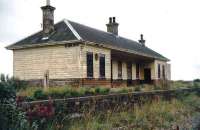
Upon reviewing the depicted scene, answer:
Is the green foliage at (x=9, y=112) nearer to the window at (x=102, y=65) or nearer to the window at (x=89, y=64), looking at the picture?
the window at (x=89, y=64)

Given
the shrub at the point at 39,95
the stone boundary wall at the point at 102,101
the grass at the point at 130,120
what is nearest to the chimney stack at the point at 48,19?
the shrub at the point at 39,95

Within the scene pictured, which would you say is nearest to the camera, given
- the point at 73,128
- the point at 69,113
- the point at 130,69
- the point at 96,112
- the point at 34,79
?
the point at 73,128

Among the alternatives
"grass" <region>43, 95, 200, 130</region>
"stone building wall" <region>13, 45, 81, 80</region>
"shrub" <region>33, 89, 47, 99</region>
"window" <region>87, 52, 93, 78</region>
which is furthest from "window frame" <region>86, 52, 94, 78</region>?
"grass" <region>43, 95, 200, 130</region>

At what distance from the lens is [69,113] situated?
8438 millimetres

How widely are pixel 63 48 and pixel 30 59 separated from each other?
3144 mm

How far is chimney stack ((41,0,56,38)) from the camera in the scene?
23.3 metres

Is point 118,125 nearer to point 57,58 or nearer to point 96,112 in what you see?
Result: point 96,112

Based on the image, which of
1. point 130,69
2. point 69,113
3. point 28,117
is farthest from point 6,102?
point 130,69

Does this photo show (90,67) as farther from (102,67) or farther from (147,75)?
(147,75)

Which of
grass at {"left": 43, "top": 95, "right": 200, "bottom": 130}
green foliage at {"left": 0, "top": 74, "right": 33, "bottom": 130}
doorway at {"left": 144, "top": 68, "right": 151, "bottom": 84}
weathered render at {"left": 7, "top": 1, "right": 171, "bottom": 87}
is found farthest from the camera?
doorway at {"left": 144, "top": 68, "right": 151, "bottom": 84}

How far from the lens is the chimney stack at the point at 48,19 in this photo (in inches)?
919

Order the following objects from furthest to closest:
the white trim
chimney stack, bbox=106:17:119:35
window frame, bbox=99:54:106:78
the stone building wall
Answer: chimney stack, bbox=106:17:119:35 → window frame, bbox=99:54:106:78 → the stone building wall → the white trim

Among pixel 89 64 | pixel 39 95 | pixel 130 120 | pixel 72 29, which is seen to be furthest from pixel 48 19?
pixel 130 120

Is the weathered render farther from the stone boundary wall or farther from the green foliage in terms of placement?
the green foliage
